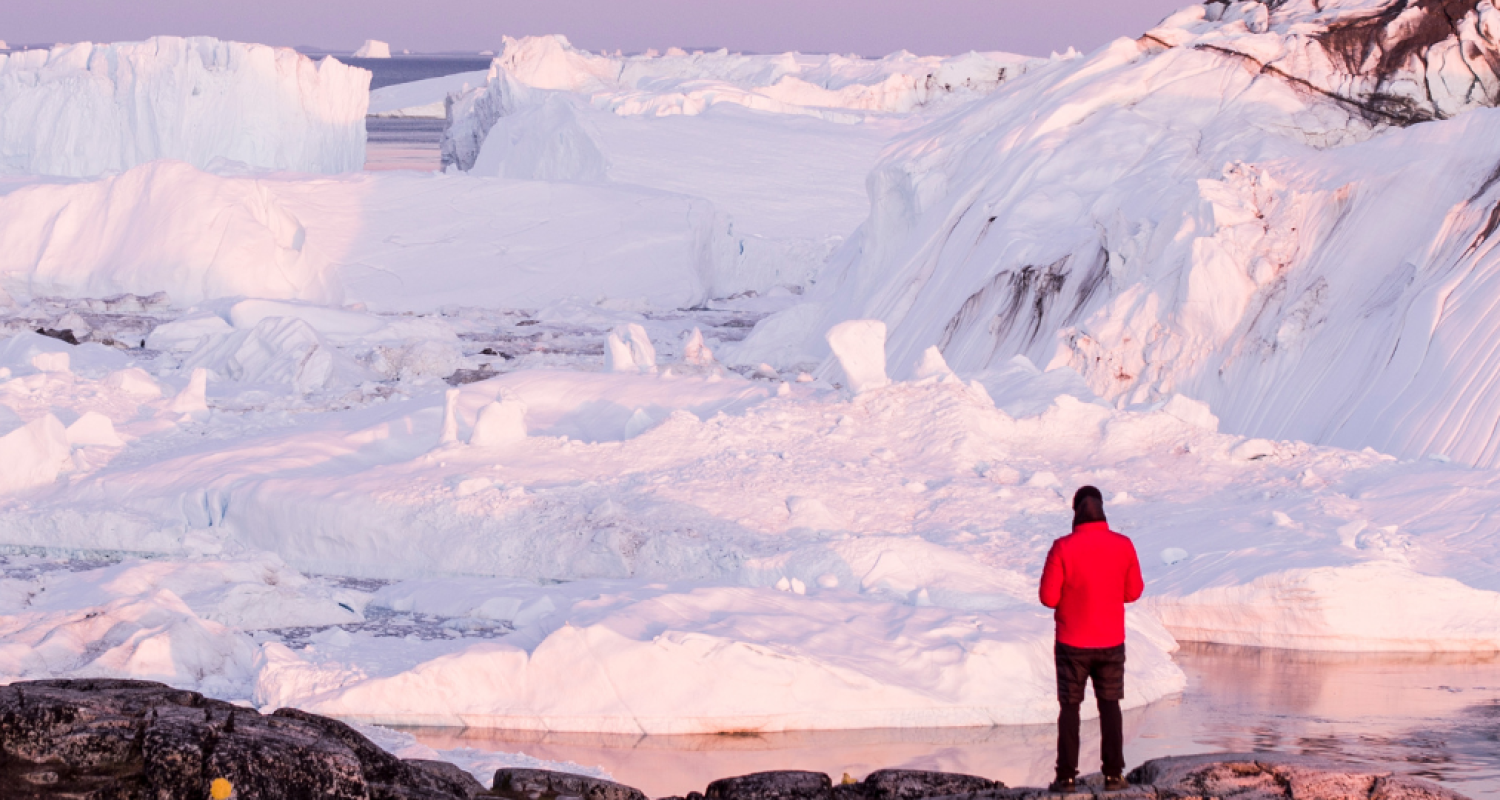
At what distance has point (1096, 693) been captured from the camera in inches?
179

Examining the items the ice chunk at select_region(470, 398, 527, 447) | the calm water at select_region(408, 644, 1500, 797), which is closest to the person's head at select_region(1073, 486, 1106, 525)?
the calm water at select_region(408, 644, 1500, 797)

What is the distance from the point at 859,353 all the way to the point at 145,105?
25.0 metres

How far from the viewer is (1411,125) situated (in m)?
13.9

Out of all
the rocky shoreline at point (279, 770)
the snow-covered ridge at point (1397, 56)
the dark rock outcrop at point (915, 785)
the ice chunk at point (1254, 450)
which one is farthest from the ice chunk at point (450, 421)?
the snow-covered ridge at point (1397, 56)

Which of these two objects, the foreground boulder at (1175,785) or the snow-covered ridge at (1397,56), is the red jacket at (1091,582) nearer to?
the foreground boulder at (1175,785)

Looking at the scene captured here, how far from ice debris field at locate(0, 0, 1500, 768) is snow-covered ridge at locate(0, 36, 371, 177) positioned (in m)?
11.1

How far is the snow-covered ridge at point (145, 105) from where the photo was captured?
3136 centimetres

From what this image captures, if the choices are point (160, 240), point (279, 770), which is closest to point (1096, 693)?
point (279, 770)

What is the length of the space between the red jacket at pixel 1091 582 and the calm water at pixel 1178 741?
5.73ft

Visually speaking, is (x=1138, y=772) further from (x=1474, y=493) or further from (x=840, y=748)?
(x=1474, y=493)

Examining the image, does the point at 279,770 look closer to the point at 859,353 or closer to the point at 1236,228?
the point at 859,353

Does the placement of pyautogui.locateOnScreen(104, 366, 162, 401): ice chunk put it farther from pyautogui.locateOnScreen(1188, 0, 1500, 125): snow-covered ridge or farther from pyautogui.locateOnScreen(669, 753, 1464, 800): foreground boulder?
pyautogui.locateOnScreen(1188, 0, 1500, 125): snow-covered ridge

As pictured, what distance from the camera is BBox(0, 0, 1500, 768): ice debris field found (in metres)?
7.24

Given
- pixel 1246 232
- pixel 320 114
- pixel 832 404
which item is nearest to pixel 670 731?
pixel 832 404
